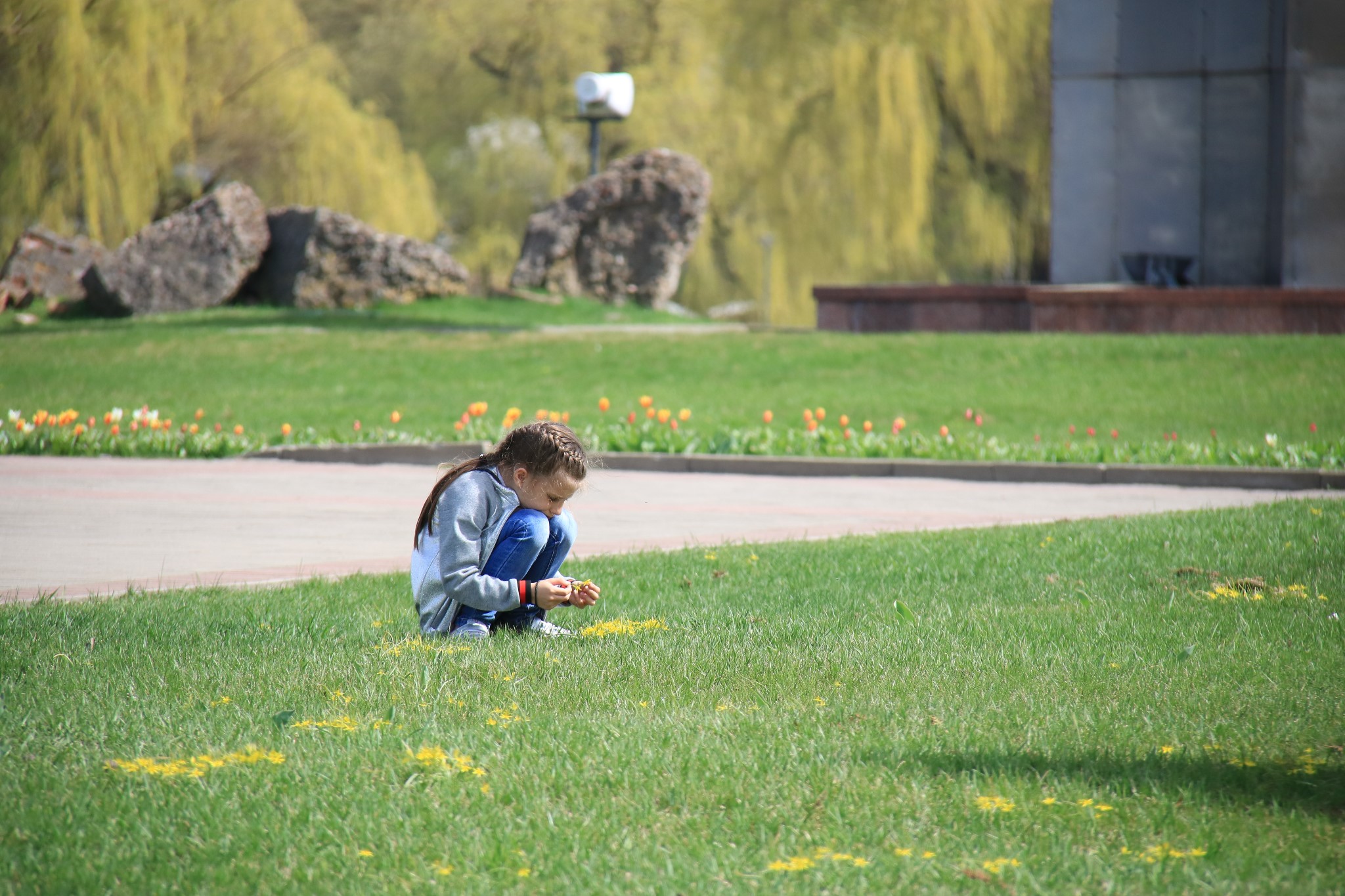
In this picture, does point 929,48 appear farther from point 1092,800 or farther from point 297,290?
point 1092,800

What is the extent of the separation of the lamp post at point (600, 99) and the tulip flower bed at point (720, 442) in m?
10.3

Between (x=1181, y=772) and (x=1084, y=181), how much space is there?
68.7 ft

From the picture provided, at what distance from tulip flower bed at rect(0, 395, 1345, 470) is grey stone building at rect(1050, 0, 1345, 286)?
9.13 metres

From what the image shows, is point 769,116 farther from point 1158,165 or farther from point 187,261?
point 187,261

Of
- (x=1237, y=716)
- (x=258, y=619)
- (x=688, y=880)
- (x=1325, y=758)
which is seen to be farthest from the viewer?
(x=258, y=619)

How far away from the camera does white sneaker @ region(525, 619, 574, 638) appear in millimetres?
5266

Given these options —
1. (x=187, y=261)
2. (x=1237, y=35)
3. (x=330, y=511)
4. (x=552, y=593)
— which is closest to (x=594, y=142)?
(x=187, y=261)

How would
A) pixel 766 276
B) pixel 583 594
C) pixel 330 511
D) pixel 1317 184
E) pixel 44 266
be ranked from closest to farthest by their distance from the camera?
pixel 583 594 → pixel 330 511 → pixel 1317 184 → pixel 44 266 → pixel 766 276

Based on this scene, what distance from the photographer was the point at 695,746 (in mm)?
3904

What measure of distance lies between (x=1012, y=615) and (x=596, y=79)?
19.2 m

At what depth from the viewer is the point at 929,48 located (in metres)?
29.5

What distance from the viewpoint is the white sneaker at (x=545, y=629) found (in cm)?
527

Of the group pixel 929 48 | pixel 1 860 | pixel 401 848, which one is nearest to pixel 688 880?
pixel 401 848

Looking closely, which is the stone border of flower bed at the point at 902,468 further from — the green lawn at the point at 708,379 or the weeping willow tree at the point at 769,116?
the weeping willow tree at the point at 769,116
